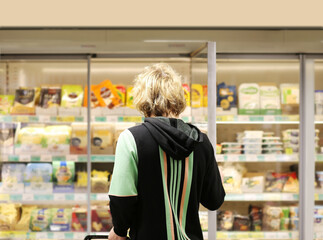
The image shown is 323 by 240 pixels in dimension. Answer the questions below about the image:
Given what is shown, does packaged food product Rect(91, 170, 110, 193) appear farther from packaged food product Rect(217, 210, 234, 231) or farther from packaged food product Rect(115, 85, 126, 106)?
packaged food product Rect(217, 210, 234, 231)

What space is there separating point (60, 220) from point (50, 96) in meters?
1.04

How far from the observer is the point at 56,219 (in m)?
3.10

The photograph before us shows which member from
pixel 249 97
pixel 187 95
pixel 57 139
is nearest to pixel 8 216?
pixel 57 139

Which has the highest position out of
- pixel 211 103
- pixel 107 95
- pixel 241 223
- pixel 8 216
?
pixel 107 95

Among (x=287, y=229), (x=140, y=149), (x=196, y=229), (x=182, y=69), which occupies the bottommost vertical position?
(x=287, y=229)

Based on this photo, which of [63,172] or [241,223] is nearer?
[63,172]

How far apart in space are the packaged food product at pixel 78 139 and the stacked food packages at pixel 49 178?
0.12 meters

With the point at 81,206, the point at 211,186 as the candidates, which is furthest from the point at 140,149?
the point at 81,206

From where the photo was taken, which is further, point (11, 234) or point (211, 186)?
point (11, 234)

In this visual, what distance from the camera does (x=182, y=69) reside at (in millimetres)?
3178

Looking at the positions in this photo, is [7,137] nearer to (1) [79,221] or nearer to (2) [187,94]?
(1) [79,221]

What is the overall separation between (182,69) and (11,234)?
1924mm

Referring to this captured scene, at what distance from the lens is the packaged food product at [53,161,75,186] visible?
122 inches

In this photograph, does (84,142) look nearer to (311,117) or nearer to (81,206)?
(81,206)
